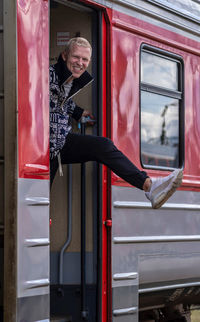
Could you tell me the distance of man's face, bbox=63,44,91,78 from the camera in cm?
536

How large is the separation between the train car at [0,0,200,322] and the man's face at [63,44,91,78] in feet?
1.03

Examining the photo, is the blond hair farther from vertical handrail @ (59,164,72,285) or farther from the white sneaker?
the white sneaker

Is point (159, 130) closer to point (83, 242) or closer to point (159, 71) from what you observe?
point (159, 71)

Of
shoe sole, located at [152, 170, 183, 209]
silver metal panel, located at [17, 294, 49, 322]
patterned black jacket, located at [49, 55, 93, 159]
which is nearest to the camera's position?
silver metal panel, located at [17, 294, 49, 322]

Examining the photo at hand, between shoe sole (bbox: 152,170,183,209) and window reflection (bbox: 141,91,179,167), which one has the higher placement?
window reflection (bbox: 141,91,179,167)

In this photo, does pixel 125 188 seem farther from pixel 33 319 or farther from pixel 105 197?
pixel 33 319

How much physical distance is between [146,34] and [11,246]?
2375mm

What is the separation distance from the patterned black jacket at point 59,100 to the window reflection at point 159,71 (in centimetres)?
92

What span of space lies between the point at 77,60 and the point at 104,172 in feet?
2.92

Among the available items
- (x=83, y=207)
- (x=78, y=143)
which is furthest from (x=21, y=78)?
(x=83, y=207)

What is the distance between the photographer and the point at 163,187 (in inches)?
208

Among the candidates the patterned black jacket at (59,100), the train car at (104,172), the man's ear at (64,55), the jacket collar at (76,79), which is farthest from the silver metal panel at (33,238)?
the man's ear at (64,55)

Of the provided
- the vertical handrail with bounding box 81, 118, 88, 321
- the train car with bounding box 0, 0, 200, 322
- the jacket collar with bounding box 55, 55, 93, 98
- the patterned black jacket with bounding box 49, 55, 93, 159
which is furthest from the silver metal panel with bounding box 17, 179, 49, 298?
the jacket collar with bounding box 55, 55, 93, 98

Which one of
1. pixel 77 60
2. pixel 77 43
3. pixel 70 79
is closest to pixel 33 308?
pixel 70 79
